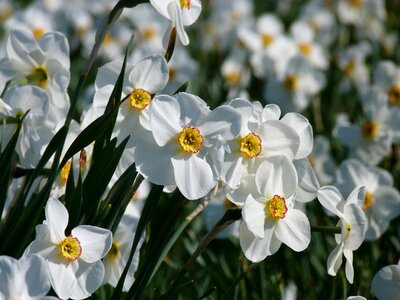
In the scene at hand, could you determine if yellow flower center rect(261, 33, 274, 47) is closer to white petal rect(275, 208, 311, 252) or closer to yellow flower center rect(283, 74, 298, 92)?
yellow flower center rect(283, 74, 298, 92)

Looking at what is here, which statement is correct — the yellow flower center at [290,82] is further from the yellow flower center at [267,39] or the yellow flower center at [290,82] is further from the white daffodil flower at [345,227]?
the white daffodil flower at [345,227]

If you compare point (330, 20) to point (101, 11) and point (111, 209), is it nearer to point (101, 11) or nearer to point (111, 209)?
point (101, 11)

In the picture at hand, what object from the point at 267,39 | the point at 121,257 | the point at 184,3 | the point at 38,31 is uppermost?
the point at 184,3

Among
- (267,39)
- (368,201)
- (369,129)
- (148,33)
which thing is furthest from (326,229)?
(148,33)

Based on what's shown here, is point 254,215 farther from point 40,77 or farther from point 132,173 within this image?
point 40,77

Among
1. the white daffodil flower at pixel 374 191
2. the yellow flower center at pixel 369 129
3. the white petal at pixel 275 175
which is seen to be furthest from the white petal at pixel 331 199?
the yellow flower center at pixel 369 129

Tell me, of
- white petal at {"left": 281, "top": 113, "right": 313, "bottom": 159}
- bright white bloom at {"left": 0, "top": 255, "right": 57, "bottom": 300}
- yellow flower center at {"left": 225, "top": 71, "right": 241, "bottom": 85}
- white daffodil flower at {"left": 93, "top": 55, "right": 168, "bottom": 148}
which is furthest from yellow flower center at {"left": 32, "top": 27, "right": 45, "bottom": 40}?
bright white bloom at {"left": 0, "top": 255, "right": 57, "bottom": 300}
